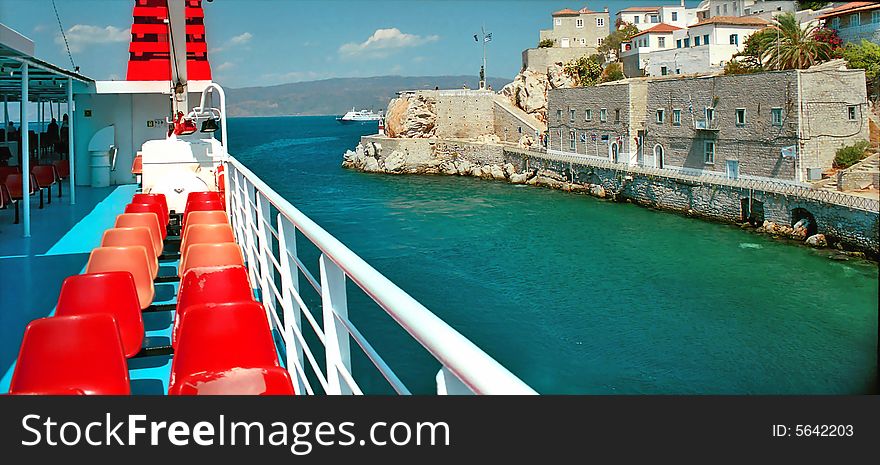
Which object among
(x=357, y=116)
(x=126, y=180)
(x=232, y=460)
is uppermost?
(x=357, y=116)

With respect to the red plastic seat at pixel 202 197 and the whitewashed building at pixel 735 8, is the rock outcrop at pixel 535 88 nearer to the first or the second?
the whitewashed building at pixel 735 8

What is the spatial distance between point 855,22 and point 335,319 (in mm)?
13328

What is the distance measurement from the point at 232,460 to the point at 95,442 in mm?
203

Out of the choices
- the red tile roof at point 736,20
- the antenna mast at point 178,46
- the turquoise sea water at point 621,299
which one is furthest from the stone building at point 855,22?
the red tile roof at point 736,20

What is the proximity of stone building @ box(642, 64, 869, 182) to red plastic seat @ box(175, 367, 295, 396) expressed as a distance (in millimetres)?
11121

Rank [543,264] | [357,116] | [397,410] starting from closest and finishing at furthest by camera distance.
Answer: [397,410], [543,264], [357,116]

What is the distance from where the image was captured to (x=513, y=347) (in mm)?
10234

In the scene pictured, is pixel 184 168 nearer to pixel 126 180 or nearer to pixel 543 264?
pixel 126 180

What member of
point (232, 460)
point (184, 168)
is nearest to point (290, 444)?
point (232, 460)

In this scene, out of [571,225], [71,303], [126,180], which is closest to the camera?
[71,303]

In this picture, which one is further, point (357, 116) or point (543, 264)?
point (357, 116)

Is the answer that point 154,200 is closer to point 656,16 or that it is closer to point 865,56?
point 865,56

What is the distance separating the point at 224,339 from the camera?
5.87ft

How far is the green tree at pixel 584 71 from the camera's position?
38.5 m
